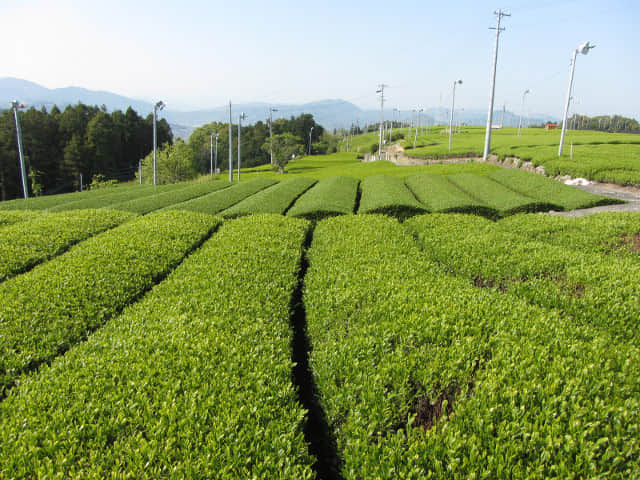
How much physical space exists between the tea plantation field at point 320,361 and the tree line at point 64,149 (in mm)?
65183

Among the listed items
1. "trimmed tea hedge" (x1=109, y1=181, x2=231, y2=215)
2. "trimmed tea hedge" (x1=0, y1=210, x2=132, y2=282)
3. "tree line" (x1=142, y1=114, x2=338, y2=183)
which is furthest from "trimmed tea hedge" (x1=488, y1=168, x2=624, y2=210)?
"tree line" (x1=142, y1=114, x2=338, y2=183)

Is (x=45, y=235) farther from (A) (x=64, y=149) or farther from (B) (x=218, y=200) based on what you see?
(A) (x=64, y=149)

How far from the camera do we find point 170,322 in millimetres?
6652

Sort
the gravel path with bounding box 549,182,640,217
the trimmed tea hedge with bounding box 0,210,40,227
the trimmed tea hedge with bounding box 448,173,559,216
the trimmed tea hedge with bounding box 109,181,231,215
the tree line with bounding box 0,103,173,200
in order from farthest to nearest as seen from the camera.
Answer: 1. the tree line with bounding box 0,103,173,200
2. the trimmed tea hedge with bounding box 109,181,231,215
3. the trimmed tea hedge with bounding box 448,173,559,216
4. the gravel path with bounding box 549,182,640,217
5. the trimmed tea hedge with bounding box 0,210,40,227

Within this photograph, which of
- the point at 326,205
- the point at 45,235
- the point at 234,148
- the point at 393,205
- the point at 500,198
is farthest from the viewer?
the point at 234,148

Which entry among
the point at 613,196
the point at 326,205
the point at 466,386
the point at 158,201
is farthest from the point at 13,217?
the point at 613,196

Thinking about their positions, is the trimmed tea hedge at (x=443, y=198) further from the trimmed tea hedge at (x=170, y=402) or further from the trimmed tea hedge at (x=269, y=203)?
the trimmed tea hedge at (x=170, y=402)

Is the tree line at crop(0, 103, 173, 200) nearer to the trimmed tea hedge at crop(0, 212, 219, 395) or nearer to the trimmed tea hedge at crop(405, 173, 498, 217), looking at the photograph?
the trimmed tea hedge at crop(0, 212, 219, 395)

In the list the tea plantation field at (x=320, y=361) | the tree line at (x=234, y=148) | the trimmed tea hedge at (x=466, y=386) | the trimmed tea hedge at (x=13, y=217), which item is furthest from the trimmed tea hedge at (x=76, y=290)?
the tree line at (x=234, y=148)

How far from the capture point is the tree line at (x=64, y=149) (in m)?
59.9

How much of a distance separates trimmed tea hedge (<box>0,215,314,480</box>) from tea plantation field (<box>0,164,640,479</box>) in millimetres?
28

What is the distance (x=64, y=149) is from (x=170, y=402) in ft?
274

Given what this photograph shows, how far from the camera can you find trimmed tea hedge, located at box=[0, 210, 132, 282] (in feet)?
33.6

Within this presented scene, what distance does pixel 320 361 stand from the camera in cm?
575
